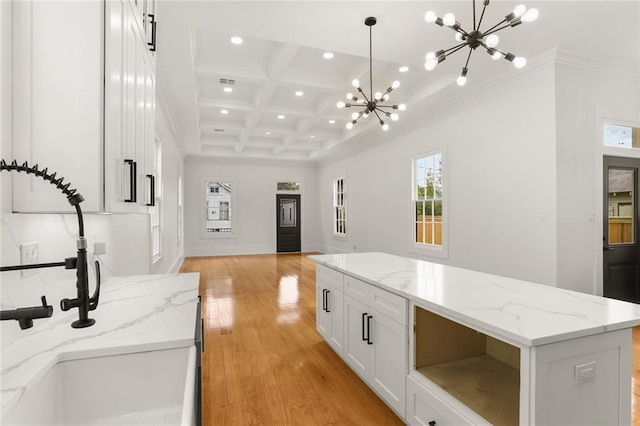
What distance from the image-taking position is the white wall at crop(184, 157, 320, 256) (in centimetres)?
991

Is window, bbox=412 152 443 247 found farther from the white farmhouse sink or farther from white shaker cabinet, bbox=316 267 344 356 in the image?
the white farmhouse sink

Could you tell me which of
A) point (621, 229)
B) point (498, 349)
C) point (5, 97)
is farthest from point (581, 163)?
point (5, 97)

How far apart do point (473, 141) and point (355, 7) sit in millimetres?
2797

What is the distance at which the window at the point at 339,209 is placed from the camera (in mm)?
9234

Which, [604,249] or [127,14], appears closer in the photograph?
[127,14]

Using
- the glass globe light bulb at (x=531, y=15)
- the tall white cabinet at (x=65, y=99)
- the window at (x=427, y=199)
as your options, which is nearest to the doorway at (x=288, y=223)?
the window at (x=427, y=199)

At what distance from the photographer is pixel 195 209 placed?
9.91 metres

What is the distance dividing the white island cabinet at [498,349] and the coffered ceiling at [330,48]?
7.61ft

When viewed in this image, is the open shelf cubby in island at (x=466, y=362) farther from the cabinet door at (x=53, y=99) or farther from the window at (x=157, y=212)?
the window at (x=157, y=212)

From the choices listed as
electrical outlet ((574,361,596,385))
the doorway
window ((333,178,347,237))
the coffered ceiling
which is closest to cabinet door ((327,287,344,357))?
electrical outlet ((574,361,596,385))

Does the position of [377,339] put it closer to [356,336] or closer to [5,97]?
[356,336]

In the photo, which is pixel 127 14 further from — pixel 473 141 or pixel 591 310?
pixel 473 141

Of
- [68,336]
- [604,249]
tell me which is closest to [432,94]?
[604,249]

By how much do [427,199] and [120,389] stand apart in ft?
18.0
